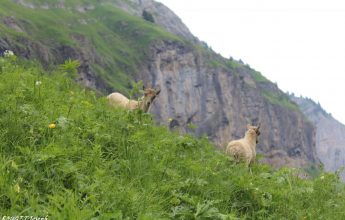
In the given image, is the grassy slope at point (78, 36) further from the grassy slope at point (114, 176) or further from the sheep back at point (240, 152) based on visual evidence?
the grassy slope at point (114, 176)

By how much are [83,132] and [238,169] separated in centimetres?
315

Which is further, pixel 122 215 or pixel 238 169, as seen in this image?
pixel 238 169

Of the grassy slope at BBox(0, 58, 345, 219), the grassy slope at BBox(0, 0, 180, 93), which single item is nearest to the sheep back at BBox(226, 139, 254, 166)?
the grassy slope at BBox(0, 58, 345, 219)

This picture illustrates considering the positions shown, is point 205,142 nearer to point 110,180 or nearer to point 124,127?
point 124,127

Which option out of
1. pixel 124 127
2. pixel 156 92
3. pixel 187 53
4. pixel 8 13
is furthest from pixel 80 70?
pixel 124 127

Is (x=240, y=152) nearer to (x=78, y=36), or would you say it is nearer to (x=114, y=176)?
(x=114, y=176)

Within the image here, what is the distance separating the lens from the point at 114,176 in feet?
20.3

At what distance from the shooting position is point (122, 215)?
5.05m

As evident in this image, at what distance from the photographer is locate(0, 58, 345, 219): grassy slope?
508cm

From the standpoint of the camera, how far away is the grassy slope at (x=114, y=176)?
16.7 feet

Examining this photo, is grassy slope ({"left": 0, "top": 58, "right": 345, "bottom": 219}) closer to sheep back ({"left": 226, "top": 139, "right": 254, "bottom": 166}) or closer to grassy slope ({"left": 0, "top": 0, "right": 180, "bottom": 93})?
sheep back ({"left": 226, "top": 139, "right": 254, "bottom": 166})

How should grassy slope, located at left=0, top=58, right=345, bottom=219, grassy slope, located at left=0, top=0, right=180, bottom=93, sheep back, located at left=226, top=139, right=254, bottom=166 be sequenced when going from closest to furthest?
grassy slope, located at left=0, top=58, right=345, bottom=219, sheep back, located at left=226, top=139, right=254, bottom=166, grassy slope, located at left=0, top=0, right=180, bottom=93

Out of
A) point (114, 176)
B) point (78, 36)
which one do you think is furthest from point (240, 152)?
point (78, 36)

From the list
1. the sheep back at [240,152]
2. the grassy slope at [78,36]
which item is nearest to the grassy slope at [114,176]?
the sheep back at [240,152]
